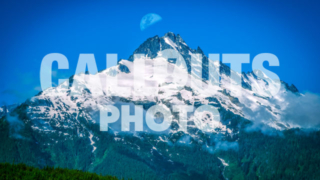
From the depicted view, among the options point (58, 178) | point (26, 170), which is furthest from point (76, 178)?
point (26, 170)

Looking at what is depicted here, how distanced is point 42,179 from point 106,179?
34.2 feet

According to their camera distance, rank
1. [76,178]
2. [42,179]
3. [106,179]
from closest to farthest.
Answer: [42,179] → [76,178] → [106,179]

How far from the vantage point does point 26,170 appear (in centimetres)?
4156

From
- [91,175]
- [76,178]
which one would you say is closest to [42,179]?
[76,178]

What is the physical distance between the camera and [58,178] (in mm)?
39750

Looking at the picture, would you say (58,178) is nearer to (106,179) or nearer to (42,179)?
(42,179)

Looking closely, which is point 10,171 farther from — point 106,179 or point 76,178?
point 106,179

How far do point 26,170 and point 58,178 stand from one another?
6007 millimetres

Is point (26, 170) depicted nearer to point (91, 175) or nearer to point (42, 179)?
point (42, 179)

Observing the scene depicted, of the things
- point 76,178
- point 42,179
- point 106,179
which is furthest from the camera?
A: point 106,179

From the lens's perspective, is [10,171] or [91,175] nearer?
[10,171]

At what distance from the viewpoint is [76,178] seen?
42.4 metres

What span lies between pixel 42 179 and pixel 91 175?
8.54 m

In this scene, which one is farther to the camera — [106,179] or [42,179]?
[106,179]
